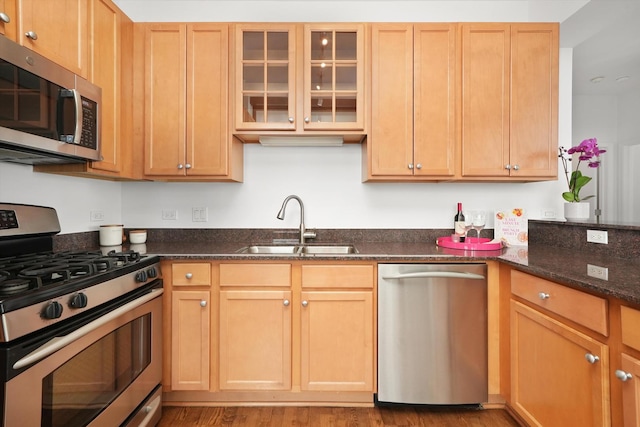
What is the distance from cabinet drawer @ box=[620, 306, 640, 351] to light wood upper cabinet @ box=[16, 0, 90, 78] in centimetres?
249

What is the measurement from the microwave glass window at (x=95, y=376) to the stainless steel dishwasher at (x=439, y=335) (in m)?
1.31

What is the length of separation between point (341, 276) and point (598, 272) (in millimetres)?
1159

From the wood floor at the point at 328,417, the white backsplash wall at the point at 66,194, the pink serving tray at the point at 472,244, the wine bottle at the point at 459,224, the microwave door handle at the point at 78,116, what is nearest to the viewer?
the microwave door handle at the point at 78,116

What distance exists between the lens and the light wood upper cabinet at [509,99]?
7.05ft

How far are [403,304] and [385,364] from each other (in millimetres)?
357

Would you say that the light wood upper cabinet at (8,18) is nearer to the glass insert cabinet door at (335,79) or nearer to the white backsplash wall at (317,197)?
the white backsplash wall at (317,197)

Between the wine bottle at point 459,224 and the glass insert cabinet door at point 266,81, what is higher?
the glass insert cabinet door at point 266,81

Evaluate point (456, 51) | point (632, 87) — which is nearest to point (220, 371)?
point (456, 51)

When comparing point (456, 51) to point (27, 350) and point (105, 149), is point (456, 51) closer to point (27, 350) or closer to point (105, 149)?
point (105, 149)

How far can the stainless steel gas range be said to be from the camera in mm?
980

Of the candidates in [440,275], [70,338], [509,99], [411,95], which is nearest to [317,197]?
[411,95]

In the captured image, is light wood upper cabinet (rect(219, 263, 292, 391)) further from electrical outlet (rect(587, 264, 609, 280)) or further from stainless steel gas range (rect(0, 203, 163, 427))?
electrical outlet (rect(587, 264, 609, 280))

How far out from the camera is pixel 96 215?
2.23 m

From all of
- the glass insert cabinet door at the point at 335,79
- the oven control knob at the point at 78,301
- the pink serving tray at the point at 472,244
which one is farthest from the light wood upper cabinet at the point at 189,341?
the pink serving tray at the point at 472,244
